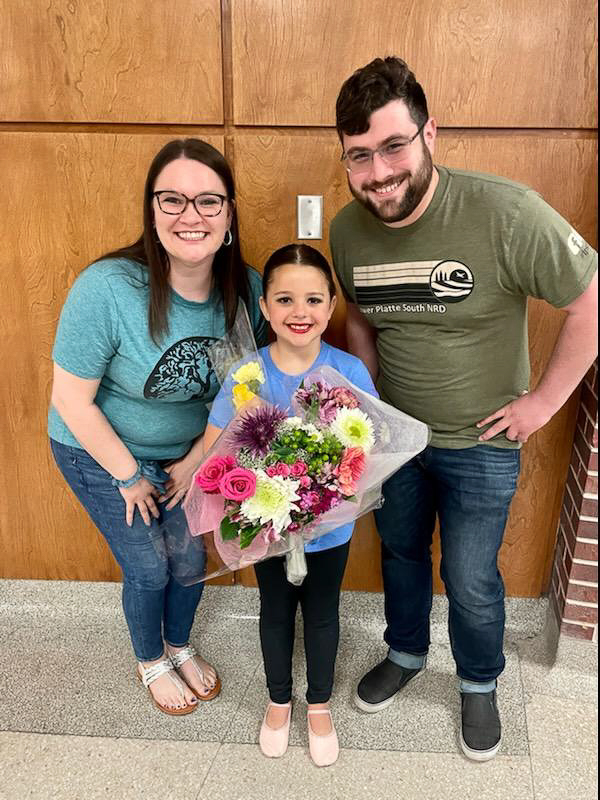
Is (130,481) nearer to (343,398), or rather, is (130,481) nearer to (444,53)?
(343,398)

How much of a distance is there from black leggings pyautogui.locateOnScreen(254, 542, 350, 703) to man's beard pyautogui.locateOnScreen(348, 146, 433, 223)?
2.69 ft

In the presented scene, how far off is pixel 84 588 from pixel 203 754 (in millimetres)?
829

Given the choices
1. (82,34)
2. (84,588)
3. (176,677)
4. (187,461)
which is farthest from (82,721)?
(82,34)

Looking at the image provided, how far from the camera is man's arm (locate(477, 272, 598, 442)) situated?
147cm

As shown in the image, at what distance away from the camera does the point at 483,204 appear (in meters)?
1.48

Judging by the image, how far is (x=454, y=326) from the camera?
1569 millimetres

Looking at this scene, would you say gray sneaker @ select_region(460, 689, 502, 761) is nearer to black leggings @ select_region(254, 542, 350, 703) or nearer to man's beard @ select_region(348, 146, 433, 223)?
black leggings @ select_region(254, 542, 350, 703)

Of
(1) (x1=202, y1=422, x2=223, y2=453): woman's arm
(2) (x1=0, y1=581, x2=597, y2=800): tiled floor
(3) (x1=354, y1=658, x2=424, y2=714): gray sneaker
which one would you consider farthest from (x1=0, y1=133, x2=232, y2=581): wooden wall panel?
(1) (x1=202, y1=422, x2=223, y2=453): woman's arm

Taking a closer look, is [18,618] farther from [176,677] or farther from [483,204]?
[483,204]

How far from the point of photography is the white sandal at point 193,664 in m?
2.01

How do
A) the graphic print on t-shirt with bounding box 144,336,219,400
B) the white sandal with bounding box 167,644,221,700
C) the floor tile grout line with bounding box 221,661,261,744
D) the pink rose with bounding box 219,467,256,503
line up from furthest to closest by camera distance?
the white sandal with bounding box 167,644,221,700
the floor tile grout line with bounding box 221,661,261,744
the graphic print on t-shirt with bounding box 144,336,219,400
the pink rose with bounding box 219,467,256,503

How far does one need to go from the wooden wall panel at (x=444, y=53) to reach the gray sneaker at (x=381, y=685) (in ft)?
5.33

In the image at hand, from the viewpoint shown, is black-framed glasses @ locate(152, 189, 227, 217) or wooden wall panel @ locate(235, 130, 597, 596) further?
wooden wall panel @ locate(235, 130, 597, 596)

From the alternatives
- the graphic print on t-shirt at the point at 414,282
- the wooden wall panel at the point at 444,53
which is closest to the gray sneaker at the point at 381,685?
the graphic print on t-shirt at the point at 414,282
